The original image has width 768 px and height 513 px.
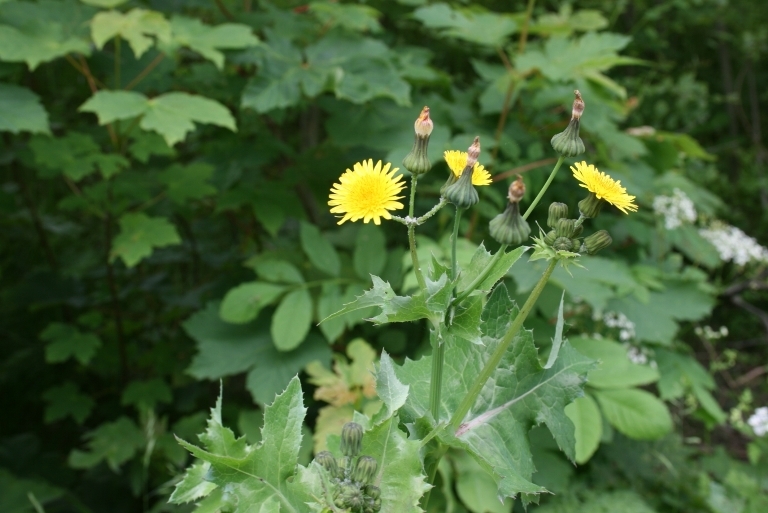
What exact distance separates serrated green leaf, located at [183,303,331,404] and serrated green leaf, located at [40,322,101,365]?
0.50 m

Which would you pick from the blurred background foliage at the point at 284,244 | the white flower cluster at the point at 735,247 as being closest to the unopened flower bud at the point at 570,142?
the blurred background foliage at the point at 284,244

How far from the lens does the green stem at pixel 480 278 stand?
0.73 metres

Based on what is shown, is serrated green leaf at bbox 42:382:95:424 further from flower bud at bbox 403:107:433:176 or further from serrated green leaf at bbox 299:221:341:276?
flower bud at bbox 403:107:433:176

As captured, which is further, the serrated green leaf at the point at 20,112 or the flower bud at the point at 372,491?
the serrated green leaf at the point at 20,112

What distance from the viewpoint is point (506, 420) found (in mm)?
902

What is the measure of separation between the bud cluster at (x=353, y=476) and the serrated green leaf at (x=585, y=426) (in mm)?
1113

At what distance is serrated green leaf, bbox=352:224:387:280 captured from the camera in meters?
2.10

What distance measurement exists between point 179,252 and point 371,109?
133cm

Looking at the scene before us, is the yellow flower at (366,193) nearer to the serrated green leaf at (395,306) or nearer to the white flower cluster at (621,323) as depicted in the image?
the serrated green leaf at (395,306)

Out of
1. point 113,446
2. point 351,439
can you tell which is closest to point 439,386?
point 351,439

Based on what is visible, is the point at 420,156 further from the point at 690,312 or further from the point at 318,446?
the point at 690,312

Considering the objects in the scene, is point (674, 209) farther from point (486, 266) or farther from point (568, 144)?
point (486, 266)

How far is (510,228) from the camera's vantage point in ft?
2.41

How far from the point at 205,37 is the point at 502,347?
1.69m
